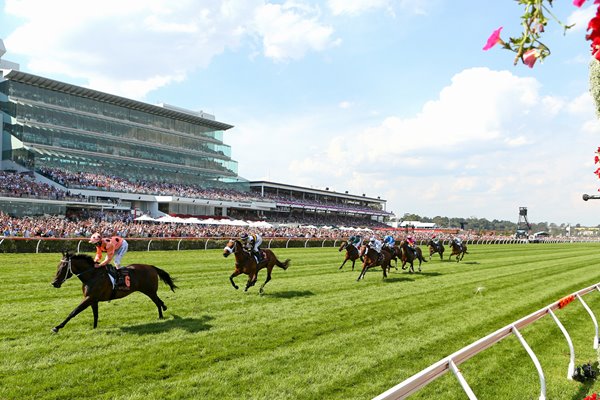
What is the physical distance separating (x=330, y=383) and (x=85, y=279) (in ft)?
14.0

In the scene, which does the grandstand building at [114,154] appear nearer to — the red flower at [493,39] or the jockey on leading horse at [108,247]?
the jockey on leading horse at [108,247]

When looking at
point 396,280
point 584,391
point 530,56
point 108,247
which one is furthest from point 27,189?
point 530,56

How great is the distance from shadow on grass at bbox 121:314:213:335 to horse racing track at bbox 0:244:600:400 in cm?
3

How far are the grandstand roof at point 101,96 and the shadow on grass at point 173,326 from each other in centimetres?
4345

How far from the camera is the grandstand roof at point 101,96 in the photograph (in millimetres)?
42794

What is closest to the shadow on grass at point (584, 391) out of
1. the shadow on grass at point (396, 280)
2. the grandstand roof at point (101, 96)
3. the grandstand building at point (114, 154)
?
the shadow on grass at point (396, 280)

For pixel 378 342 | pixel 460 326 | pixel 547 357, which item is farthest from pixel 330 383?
pixel 460 326

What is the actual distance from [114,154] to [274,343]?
4681 centimetres

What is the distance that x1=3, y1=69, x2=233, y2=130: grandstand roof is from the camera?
42.8 m

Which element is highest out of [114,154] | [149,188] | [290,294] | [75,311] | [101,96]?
[101,96]

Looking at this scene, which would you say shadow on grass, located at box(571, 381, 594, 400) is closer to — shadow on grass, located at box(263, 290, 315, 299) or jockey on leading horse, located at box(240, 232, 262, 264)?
shadow on grass, located at box(263, 290, 315, 299)

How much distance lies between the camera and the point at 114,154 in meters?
48.8

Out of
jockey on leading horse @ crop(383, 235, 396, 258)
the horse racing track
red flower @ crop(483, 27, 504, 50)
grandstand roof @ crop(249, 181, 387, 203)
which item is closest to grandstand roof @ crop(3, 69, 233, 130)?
grandstand roof @ crop(249, 181, 387, 203)

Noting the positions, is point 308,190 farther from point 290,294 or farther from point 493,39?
point 493,39
